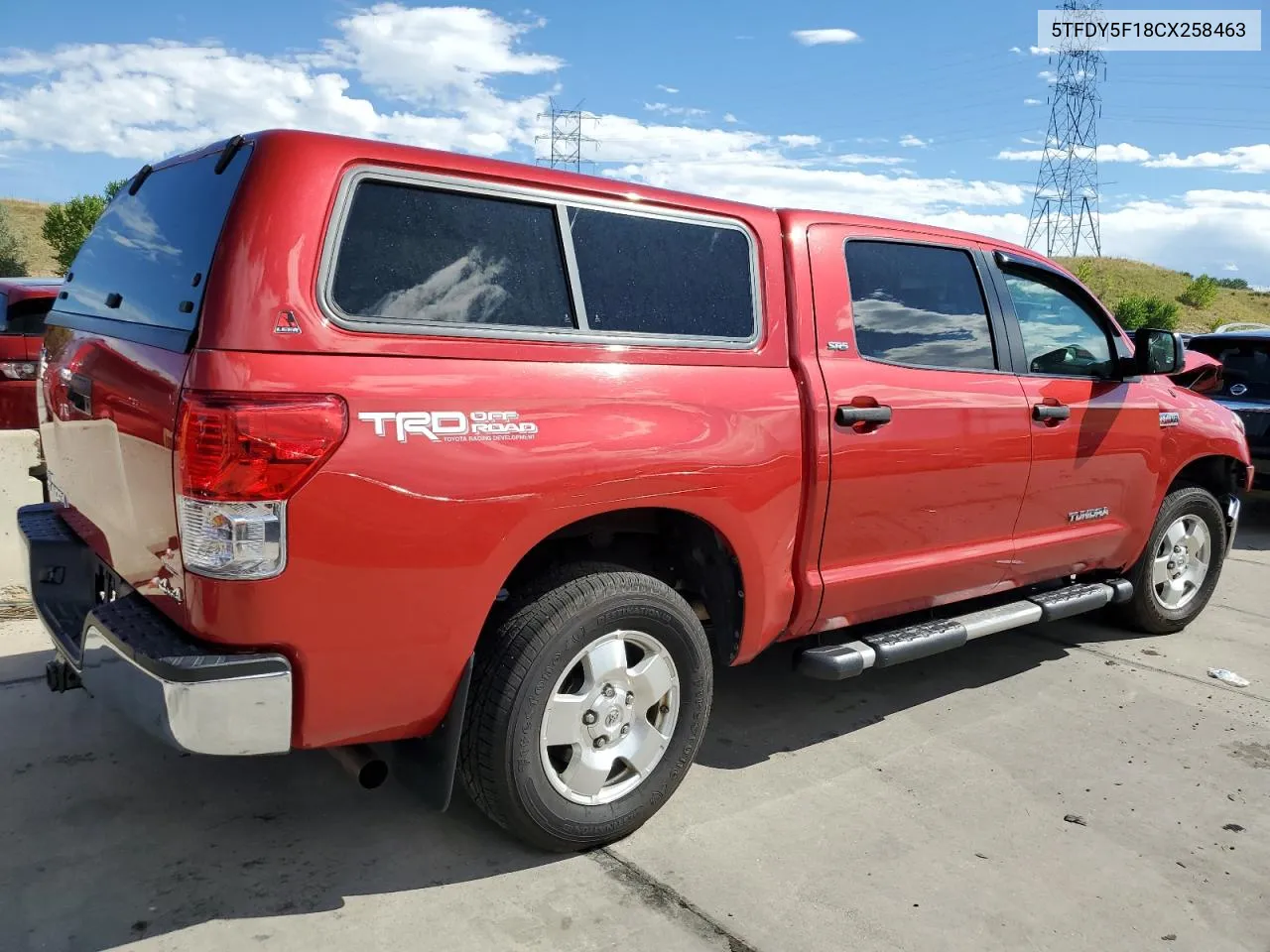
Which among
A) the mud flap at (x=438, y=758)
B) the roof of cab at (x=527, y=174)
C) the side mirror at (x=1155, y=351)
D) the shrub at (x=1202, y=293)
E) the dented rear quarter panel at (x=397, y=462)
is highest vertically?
the shrub at (x=1202, y=293)

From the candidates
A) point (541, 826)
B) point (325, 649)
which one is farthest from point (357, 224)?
point (541, 826)

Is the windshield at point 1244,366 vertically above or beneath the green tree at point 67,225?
beneath

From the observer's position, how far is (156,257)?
2.88 metres

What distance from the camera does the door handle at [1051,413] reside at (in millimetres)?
4242

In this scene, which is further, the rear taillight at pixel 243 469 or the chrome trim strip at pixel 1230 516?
the chrome trim strip at pixel 1230 516

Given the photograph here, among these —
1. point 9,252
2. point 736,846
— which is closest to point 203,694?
point 736,846

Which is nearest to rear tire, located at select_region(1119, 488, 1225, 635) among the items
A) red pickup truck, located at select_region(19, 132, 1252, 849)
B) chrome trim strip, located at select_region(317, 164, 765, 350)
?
red pickup truck, located at select_region(19, 132, 1252, 849)

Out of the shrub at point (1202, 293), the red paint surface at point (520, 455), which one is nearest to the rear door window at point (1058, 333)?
the red paint surface at point (520, 455)

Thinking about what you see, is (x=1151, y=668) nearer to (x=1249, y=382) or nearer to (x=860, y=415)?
(x=860, y=415)

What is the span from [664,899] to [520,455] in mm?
1317

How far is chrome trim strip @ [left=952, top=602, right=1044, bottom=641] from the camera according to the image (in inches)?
161

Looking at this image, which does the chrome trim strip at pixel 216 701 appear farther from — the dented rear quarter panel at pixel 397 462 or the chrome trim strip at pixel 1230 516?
the chrome trim strip at pixel 1230 516

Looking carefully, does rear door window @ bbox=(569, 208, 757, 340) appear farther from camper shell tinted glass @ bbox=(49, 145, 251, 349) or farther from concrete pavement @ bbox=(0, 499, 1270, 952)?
concrete pavement @ bbox=(0, 499, 1270, 952)

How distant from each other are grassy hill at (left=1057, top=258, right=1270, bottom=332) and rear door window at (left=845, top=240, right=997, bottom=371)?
80295mm
